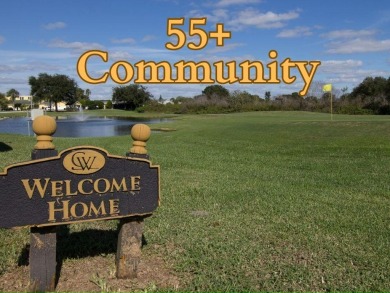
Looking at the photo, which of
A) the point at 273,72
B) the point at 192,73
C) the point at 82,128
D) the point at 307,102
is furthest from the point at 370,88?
the point at 192,73

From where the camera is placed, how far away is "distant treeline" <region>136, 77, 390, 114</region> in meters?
46.9

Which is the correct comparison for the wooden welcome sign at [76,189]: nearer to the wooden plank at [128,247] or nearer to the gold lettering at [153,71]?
the wooden plank at [128,247]

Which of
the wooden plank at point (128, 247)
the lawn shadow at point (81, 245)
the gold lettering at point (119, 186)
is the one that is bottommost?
the lawn shadow at point (81, 245)

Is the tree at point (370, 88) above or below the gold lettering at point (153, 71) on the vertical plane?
above

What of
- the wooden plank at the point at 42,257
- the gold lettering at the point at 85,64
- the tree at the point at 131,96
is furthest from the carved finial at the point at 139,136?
the tree at the point at 131,96

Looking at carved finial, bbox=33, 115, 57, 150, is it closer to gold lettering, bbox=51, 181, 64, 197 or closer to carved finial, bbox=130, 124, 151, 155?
gold lettering, bbox=51, 181, 64, 197

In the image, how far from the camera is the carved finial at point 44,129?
3.38 metres

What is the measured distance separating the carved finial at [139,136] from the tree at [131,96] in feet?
265

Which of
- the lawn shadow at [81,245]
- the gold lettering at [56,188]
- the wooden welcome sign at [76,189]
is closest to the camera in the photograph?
the wooden welcome sign at [76,189]

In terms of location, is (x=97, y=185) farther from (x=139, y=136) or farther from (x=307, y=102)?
(x=307, y=102)

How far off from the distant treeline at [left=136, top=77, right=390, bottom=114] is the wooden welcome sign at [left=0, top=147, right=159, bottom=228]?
43.8 metres

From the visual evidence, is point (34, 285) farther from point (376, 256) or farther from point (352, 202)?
point (352, 202)

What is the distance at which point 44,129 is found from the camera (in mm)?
3396

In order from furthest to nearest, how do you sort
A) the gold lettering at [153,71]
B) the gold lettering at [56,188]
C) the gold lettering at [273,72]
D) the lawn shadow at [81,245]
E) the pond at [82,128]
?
the pond at [82,128]
the gold lettering at [273,72]
the gold lettering at [153,71]
the lawn shadow at [81,245]
the gold lettering at [56,188]
